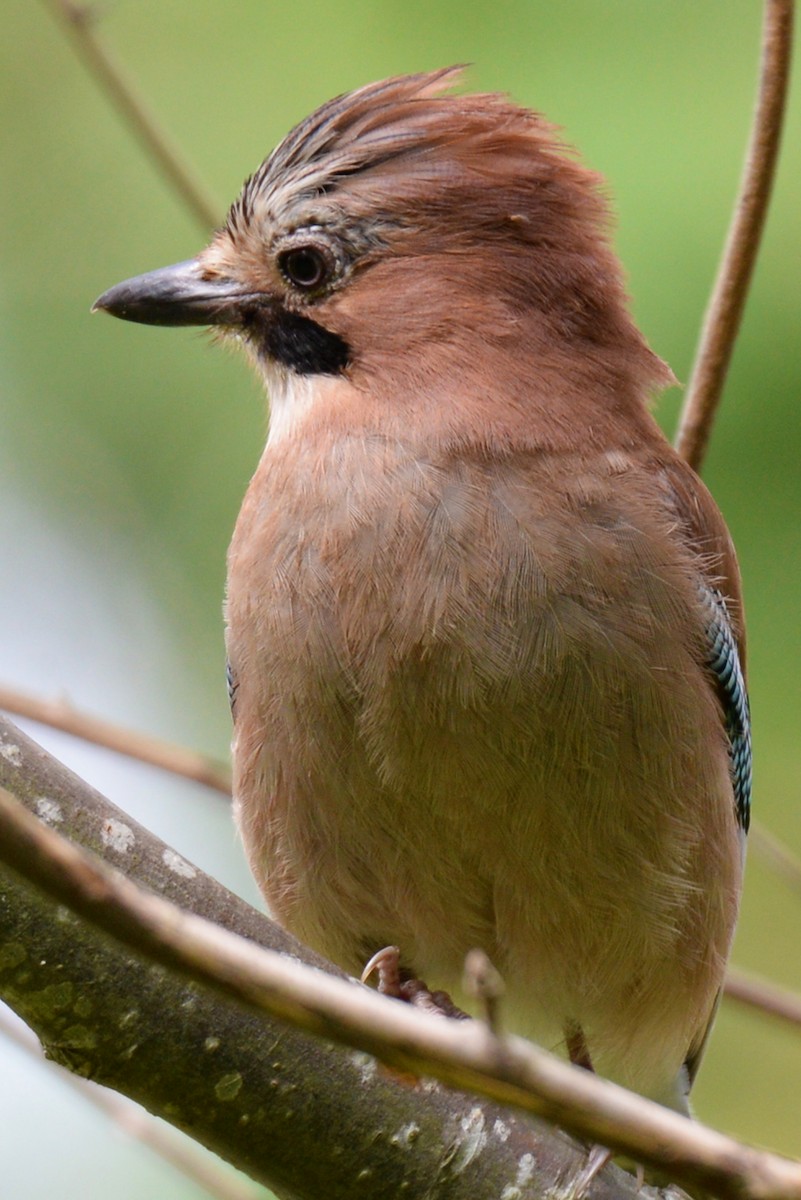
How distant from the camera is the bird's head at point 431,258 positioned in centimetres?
403

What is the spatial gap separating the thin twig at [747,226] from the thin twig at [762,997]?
4.96 feet

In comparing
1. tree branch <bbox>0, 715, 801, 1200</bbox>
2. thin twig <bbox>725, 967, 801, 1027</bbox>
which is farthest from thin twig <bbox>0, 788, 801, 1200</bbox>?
thin twig <bbox>725, 967, 801, 1027</bbox>

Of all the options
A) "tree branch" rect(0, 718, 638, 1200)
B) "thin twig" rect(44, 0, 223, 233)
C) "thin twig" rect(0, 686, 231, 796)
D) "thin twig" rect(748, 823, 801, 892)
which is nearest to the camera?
"tree branch" rect(0, 718, 638, 1200)

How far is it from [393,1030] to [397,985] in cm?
233

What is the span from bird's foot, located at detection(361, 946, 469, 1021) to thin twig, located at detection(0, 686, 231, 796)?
0.79 m

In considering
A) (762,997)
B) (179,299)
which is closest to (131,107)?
→ (179,299)

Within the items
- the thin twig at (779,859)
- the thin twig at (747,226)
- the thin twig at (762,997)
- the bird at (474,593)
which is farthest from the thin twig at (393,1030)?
the thin twig at (779,859)

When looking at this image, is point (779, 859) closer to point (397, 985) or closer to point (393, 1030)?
point (397, 985)

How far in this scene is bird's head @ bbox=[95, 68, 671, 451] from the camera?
13.2 ft

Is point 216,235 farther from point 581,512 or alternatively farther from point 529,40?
point 529,40

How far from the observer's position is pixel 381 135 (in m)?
4.15

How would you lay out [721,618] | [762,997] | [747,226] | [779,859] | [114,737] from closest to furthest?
[747,226] < [721,618] < [762,997] < [114,737] < [779,859]

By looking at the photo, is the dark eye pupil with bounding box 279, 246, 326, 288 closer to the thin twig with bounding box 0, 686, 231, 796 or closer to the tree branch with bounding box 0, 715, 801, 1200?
the thin twig with bounding box 0, 686, 231, 796

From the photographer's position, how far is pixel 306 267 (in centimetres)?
418
